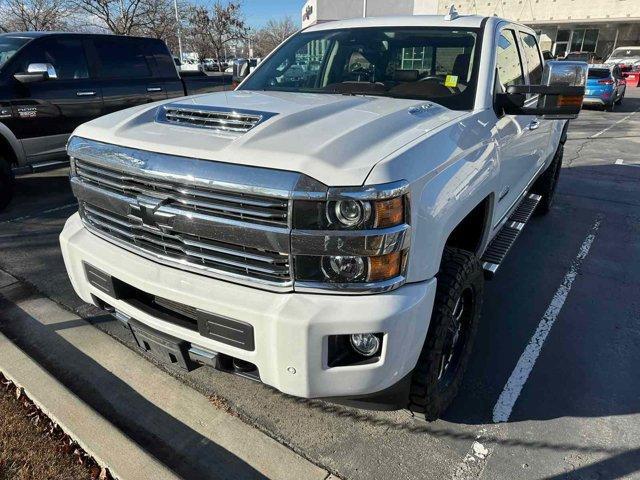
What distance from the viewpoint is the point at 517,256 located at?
4.80 meters

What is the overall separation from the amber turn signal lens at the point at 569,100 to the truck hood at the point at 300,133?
616 mm

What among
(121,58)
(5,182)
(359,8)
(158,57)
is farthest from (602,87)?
(359,8)

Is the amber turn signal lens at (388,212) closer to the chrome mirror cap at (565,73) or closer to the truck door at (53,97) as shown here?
the chrome mirror cap at (565,73)

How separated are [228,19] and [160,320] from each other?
35.9m

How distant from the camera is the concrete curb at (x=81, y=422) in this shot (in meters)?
2.17

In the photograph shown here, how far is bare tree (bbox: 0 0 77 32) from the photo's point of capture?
63.3 feet

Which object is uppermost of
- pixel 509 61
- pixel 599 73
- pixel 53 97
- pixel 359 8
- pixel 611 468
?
pixel 359 8

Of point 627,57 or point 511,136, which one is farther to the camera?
point 627,57

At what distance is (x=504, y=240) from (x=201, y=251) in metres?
2.57

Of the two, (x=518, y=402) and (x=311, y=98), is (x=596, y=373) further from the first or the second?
(x=311, y=98)

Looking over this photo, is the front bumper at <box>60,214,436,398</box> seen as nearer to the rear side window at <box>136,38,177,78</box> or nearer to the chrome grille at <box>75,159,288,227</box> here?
the chrome grille at <box>75,159,288,227</box>

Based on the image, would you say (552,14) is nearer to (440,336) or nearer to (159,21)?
(159,21)

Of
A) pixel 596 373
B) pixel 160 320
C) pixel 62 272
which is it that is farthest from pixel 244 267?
pixel 62 272

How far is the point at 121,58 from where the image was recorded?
22.7ft
